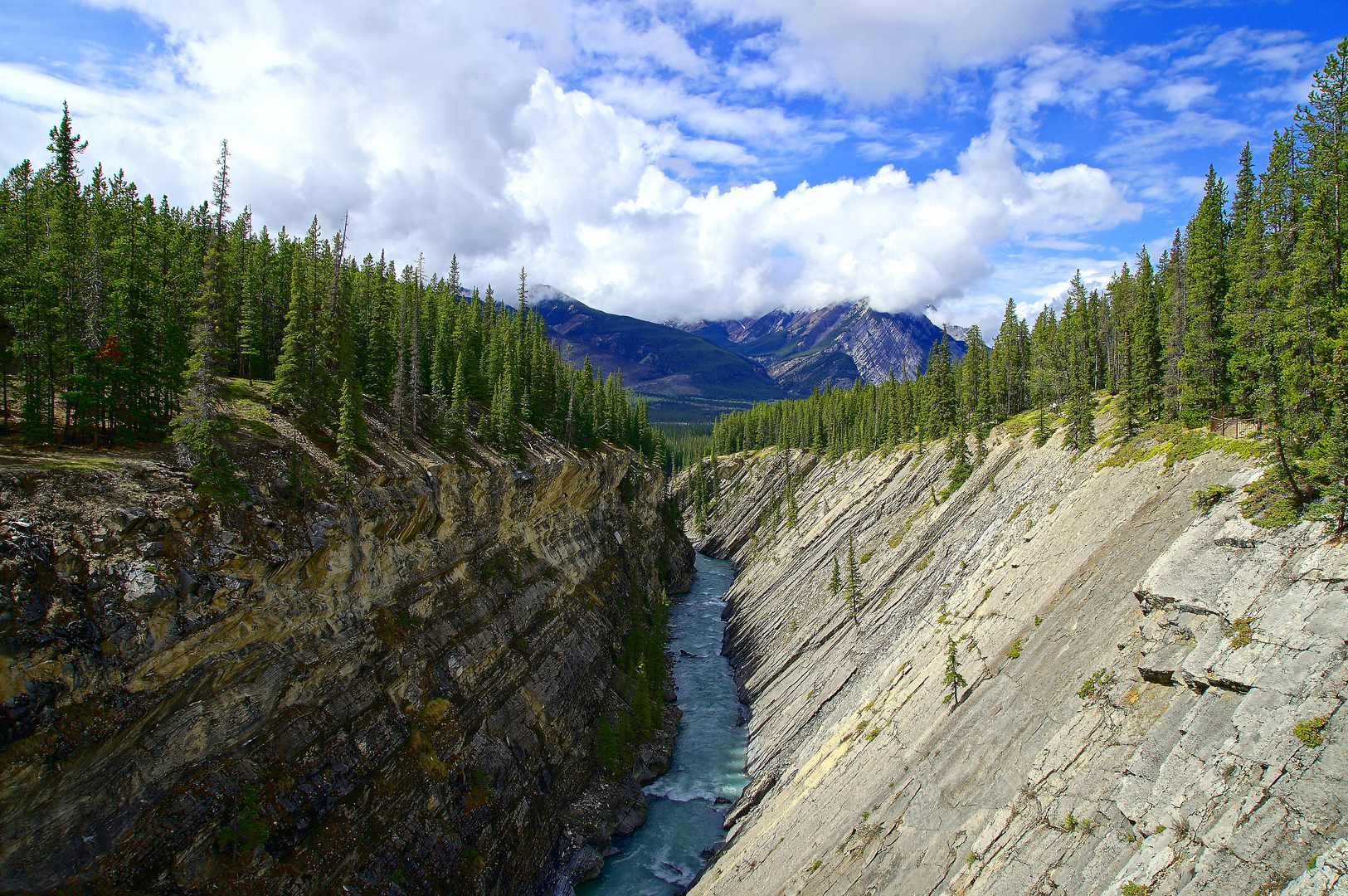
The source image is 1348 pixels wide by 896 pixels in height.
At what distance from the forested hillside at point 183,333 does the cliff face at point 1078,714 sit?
28.6 meters

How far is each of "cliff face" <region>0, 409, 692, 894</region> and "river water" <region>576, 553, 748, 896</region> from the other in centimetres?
153

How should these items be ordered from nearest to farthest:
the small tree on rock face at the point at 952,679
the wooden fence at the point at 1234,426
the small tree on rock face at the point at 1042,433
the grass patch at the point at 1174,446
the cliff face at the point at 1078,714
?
the cliff face at the point at 1078,714, the grass patch at the point at 1174,446, the wooden fence at the point at 1234,426, the small tree on rock face at the point at 952,679, the small tree on rock face at the point at 1042,433

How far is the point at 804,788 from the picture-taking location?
1175 inches

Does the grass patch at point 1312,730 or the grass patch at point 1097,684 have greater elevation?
the grass patch at point 1312,730

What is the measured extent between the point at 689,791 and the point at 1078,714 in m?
25.6

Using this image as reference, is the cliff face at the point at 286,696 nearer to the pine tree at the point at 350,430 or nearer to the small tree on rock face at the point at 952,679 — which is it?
the pine tree at the point at 350,430

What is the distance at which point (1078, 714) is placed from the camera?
2073cm

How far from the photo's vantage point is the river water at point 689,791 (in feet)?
105

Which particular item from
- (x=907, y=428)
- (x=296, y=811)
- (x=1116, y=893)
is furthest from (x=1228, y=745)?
(x=907, y=428)

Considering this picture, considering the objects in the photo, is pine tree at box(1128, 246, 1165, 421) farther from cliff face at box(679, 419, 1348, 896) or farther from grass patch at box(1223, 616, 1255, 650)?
grass patch at box(1223, 616, 1255, 650)

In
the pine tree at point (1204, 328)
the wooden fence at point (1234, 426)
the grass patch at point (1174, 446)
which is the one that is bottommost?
the grass patch at point (1174, 446)

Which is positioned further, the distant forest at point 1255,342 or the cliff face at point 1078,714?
the distant forest at point 1255,342

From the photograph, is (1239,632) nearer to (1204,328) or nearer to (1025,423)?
(1204,328)

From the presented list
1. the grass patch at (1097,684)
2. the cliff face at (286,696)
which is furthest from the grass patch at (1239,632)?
the cliff face at (286,696)
